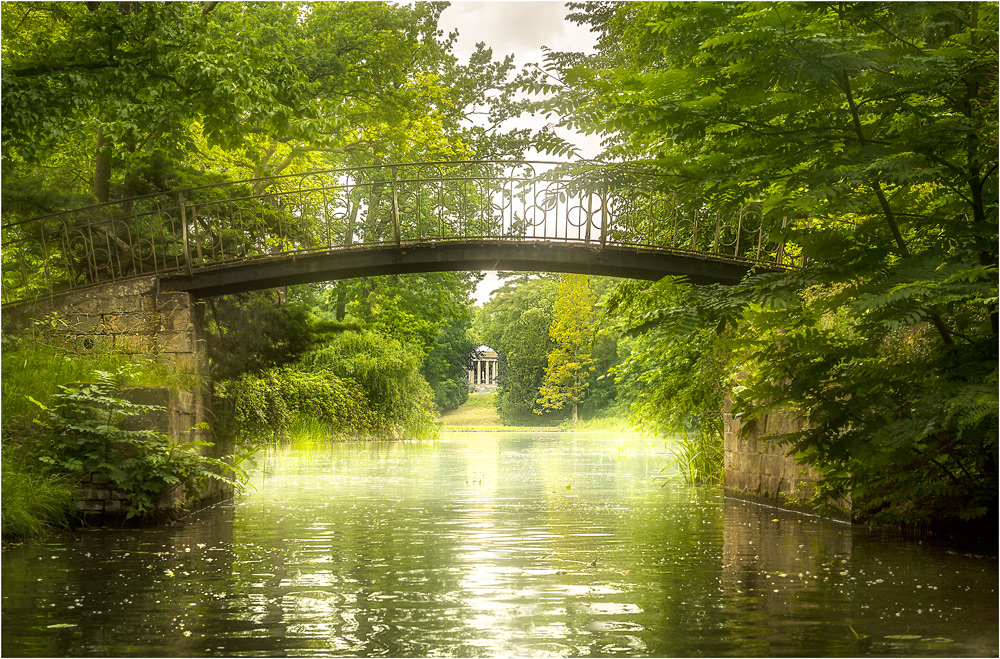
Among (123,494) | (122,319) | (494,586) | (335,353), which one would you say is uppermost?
(122,319)

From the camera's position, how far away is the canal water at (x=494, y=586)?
519cm

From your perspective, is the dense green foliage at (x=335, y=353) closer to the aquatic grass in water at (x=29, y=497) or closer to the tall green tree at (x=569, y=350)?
the aquatic grass in water at (x=29, y=497)

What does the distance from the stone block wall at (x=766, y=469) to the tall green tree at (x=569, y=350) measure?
3855 cm

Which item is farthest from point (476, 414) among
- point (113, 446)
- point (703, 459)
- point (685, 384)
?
point (113, 446)

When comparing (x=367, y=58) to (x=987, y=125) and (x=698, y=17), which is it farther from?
(x=987, y=125)

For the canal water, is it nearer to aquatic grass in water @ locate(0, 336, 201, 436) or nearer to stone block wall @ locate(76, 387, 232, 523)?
stone block wall @ locate(76, 387, 232, 523)

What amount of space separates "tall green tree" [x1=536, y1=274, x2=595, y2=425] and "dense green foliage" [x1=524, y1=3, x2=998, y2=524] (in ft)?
144

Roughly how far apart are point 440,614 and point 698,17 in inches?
205

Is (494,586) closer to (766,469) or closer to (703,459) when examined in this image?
(766,469)

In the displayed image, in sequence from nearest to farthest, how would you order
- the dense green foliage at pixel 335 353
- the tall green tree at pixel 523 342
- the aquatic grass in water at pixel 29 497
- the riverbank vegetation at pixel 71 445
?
the aquatic grass in water at pixel 29 497 < the riverbank vegetation at pixel 71 445 < the dense green foliage at pixel 335 353 < the tall green tree at pixel 523 342

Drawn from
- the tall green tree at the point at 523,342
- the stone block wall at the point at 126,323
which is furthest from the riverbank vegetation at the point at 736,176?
the tall green tree at the point at 523,342

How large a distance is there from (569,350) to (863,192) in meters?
49.2

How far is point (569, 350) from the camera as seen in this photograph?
57.4 m

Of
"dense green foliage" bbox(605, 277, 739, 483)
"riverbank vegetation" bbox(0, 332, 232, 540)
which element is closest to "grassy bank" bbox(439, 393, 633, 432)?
"dense green foliage" bbox(605, 277, 739, 483)
